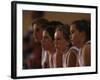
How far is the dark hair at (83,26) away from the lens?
76.9 inches

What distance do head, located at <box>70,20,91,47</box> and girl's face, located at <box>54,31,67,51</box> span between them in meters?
0.09

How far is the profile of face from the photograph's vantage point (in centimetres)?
179

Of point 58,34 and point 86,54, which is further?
point 86,54

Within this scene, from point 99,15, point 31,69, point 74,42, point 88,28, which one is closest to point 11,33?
point 31,69

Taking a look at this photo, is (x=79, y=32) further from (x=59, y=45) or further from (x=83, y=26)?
(x=59, y=45)

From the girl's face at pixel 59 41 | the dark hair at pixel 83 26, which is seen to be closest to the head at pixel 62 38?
the girl's face at pixel 59 41

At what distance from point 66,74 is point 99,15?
1.90 feet

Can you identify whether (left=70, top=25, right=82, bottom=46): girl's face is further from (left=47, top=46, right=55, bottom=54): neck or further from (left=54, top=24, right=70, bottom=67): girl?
(left=47, top=46, right=55, bottom=54): neck

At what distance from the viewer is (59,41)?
1.88 meters

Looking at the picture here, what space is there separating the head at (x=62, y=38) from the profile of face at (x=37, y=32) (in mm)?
129

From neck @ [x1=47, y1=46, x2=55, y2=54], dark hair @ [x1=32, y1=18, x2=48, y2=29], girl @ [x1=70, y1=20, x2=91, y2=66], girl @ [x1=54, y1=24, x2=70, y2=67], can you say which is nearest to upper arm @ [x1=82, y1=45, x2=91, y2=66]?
girl @ [x1=70, y1=20, x2=91, y2=66]

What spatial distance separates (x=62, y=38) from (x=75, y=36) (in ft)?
0.40

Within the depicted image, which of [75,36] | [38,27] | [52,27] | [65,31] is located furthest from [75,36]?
[38,27]
